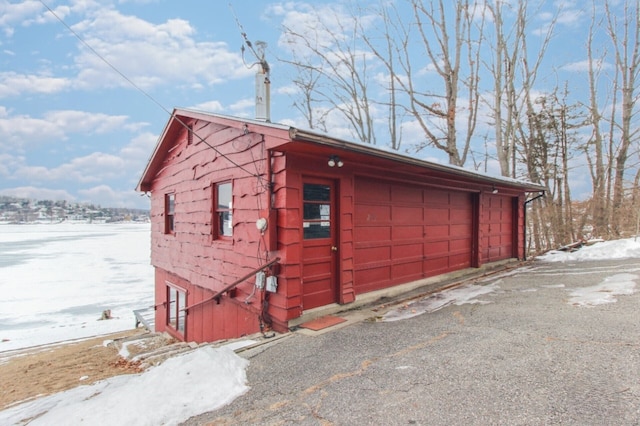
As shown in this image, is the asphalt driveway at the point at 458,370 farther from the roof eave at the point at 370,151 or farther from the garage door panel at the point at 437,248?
the roof eave at the point at 370,151

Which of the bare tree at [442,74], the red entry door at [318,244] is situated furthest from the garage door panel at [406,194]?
the bare tree at [442,74]

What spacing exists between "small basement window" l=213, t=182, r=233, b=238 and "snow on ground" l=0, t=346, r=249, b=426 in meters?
2.88

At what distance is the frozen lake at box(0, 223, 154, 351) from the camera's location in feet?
44.5

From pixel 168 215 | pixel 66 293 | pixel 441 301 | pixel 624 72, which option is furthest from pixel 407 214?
pixel 66 293

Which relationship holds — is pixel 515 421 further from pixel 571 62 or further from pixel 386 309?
pixel 571 62

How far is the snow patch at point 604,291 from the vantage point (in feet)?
18.1

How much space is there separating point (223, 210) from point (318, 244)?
87.1 inches

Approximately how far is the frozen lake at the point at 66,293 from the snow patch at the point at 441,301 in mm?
11690

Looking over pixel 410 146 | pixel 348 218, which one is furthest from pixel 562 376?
pixel 410 146

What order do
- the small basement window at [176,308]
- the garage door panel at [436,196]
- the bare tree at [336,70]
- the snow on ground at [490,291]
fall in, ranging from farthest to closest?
the bare tree at [336,70], the small basement window at [176,308], the garage door panel at [436,196], the snow on ground at [490,291]

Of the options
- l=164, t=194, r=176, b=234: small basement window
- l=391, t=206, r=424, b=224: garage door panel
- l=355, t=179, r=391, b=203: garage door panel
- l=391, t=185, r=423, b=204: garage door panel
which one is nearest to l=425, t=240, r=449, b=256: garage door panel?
l=391, t=206, r=424, b=224: garage door panel

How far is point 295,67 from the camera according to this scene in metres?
19.5

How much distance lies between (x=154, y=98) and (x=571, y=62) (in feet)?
69.4

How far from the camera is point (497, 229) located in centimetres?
984
